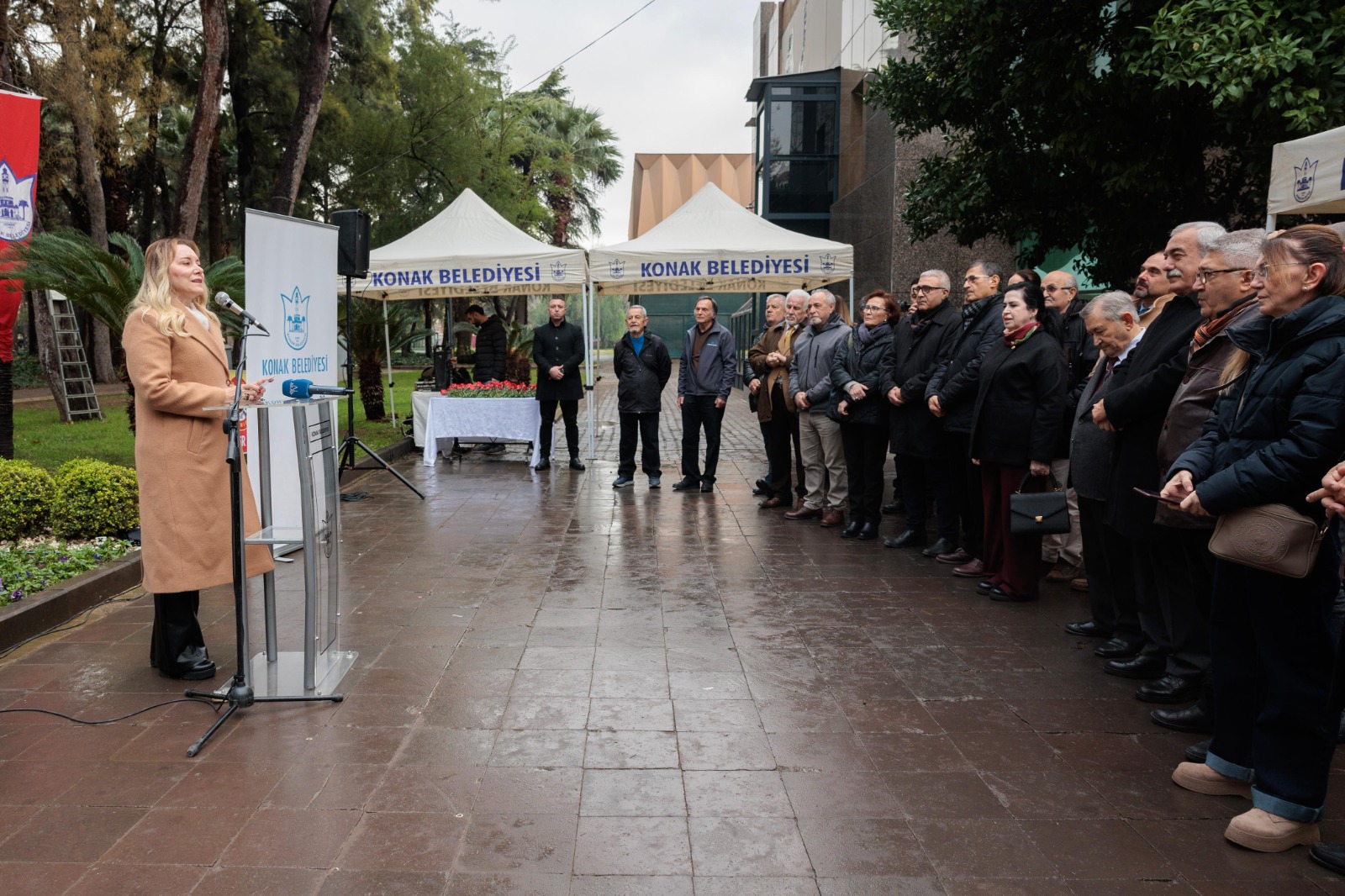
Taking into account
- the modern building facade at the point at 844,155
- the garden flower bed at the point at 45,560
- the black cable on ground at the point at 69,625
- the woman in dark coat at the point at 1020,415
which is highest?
the modern building facade at the point at 844,155

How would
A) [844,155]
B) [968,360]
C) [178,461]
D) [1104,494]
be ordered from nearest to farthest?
1. [178,461]
2. [1104,494]
3. [968,360]
4. [844,155]

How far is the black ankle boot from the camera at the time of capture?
4578 mm

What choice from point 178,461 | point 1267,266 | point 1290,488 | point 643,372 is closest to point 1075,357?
point 1267,266

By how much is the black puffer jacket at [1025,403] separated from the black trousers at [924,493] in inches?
48.6

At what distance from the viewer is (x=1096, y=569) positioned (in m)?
5.29

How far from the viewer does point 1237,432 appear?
3363 mm

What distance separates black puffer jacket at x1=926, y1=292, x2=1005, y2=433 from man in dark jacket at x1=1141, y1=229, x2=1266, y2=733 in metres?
2.16

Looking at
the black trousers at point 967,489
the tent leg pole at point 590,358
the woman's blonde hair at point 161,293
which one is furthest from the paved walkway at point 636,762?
the tent leg pole at point 590,358

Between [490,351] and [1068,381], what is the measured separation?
8.89 metres

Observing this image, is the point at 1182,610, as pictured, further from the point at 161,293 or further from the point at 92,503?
the point at 92,503

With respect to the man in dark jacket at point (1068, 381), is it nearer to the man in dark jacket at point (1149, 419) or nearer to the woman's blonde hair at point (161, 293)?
the man in dark jacket at point (1149, 419)

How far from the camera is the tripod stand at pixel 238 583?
13.2ft

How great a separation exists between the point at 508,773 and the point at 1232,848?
2.40 metres

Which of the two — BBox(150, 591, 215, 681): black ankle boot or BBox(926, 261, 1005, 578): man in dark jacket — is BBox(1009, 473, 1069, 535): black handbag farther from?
BBox(150, 591, 215, 681): black ankle boot
